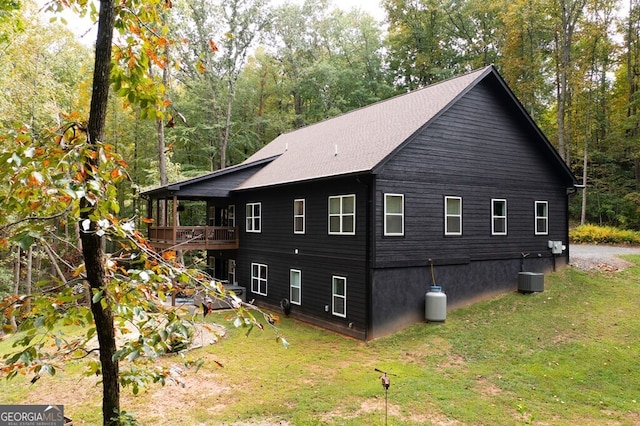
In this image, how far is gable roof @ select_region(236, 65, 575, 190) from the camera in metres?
13.9

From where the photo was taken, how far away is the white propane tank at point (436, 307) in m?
13.4

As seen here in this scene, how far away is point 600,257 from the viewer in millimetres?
19359

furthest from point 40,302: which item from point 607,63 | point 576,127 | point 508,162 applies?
point 607,63

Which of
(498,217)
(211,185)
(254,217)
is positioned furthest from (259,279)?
(498,217)

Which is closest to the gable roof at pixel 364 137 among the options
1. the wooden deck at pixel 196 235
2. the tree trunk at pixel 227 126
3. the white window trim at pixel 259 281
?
the wooden deck at pixel 196 235

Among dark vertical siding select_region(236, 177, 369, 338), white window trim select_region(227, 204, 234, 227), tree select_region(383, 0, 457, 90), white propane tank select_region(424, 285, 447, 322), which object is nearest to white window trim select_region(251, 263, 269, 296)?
dark vertical siding select_region(236, 177, 369, 338)

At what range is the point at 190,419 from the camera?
7.72 meters

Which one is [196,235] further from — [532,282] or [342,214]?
[532,282]

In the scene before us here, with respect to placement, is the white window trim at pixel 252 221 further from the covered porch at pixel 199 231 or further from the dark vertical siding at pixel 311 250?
the covered porch at pixel 199 231

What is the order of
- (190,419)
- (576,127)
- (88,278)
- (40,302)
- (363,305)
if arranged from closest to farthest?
(40,302) → (88,278) → (190,419) → (363,305) → (576,127)

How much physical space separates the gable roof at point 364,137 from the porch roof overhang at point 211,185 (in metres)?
0.53

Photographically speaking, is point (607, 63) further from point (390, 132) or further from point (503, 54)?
point (390, 132)

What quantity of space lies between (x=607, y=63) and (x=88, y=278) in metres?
38.4

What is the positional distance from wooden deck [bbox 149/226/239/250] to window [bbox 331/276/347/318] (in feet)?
22.7
